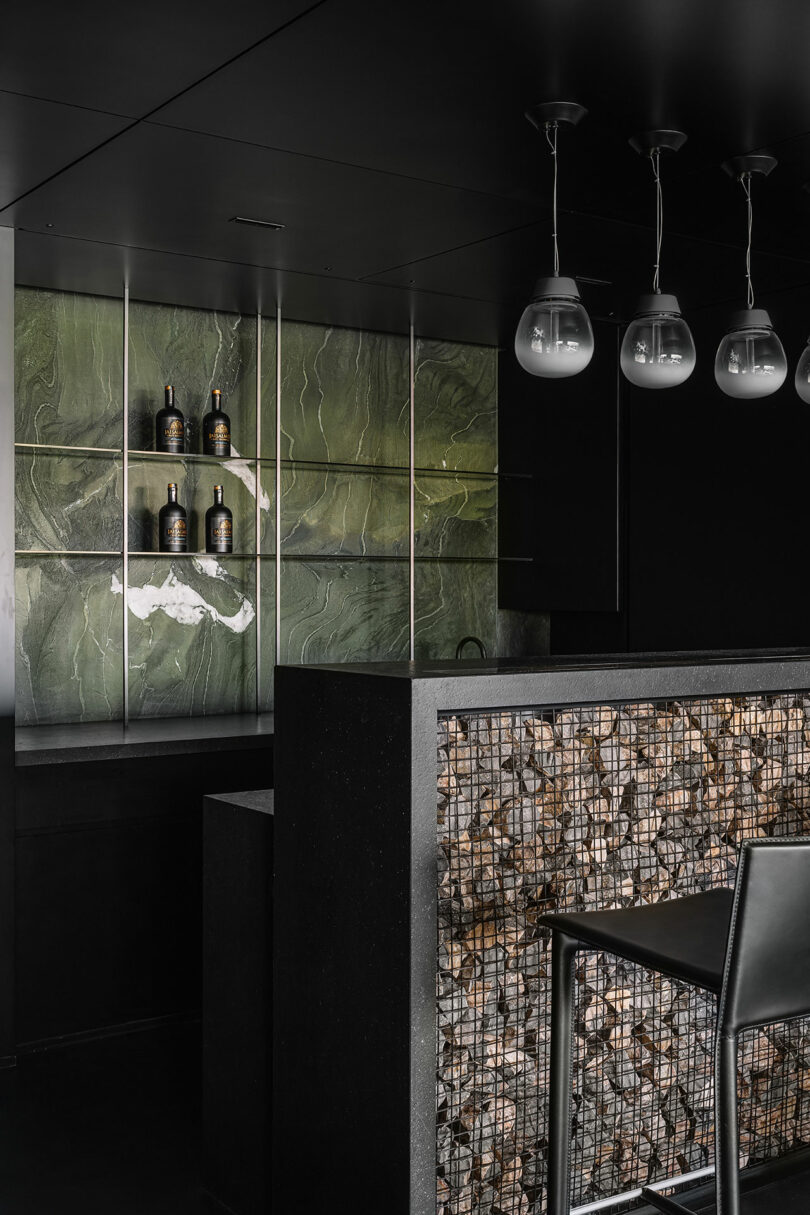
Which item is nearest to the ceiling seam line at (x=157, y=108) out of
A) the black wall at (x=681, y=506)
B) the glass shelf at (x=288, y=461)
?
the glass shelf at (x=288, y=461)

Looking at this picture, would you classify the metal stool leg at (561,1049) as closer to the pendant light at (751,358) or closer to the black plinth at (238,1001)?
the black plinth at (238,1001)

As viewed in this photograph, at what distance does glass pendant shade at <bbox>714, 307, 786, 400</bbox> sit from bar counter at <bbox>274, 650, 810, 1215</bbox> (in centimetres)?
64

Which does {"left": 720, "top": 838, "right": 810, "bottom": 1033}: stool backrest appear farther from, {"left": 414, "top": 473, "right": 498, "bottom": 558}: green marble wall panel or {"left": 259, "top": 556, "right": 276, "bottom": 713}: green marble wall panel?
{"left": 414, "top": 473, "right": 498, "bottom": 558}: green marble wall panel

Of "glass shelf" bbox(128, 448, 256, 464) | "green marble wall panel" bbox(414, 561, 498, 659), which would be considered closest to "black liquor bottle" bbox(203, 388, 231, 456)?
"glass shelf" bbox(128, 448, 256, 464)

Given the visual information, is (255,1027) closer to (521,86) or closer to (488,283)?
(521,86)

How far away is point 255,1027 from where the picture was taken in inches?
99.1

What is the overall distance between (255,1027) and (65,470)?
7.83ft

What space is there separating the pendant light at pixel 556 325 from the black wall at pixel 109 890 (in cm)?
194

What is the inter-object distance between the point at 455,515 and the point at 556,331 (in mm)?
2720

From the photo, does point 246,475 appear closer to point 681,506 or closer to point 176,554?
point 176,554

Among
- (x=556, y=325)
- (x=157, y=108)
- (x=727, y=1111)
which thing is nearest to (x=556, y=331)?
(x=556, y=325)

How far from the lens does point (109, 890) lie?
3734 millimetres

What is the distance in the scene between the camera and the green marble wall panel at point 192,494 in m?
4.42

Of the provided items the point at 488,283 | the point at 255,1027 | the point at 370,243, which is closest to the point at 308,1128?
the point at 255,1027
